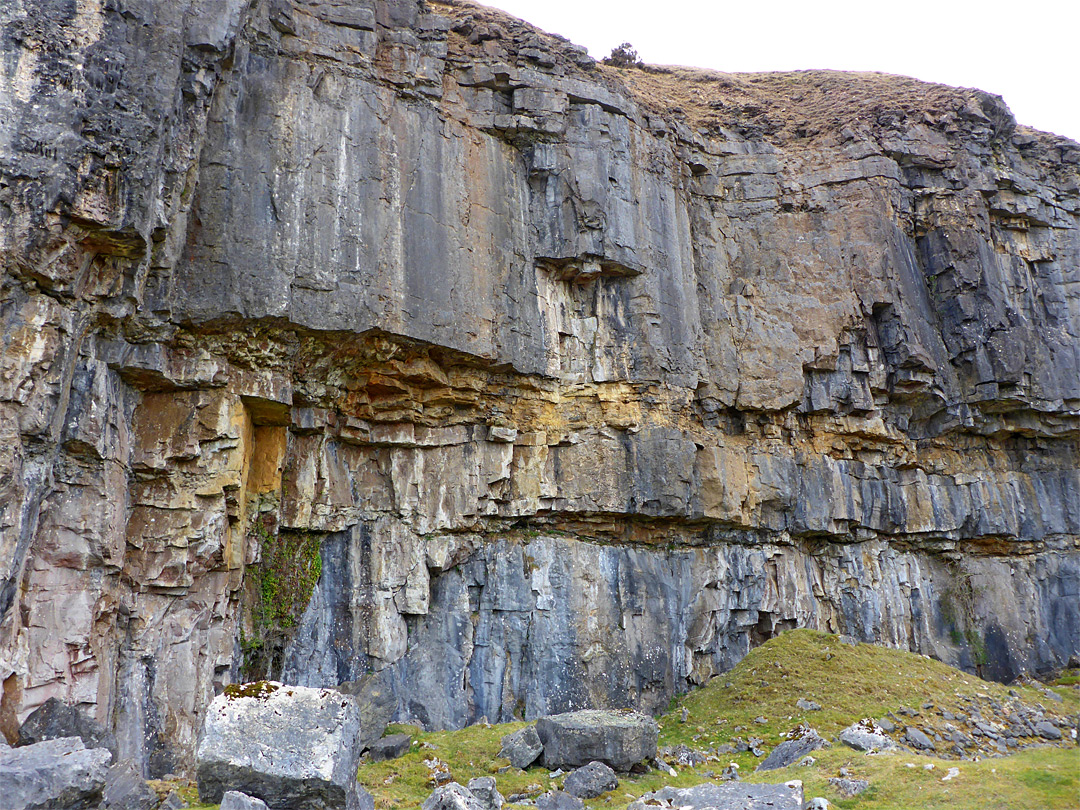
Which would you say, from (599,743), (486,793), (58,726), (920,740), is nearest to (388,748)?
(599,743)

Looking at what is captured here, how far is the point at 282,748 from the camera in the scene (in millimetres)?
8969

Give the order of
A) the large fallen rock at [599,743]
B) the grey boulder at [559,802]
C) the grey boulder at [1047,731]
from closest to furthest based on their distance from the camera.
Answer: the grey boulder at [559,802], the large fallen rock at [599,743], the grey boulder at [1047,731]

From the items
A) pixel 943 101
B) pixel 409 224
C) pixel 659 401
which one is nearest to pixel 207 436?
pixel 409 224

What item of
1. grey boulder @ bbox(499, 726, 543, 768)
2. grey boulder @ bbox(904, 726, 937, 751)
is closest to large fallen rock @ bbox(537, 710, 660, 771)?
grey boulder @ bbox(499, 726, 543, 768)

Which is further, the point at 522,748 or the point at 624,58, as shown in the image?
the point at 624,58

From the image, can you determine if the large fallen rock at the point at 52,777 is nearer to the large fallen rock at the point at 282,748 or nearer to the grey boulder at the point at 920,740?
the large fallen rock at the point at 282,748

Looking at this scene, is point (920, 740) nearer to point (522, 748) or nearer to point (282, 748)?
point (522, 748)

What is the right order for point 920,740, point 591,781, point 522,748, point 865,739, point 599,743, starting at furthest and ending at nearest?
point 920,740 → point 865,739 → point 522,748 → point 599,743 → point 591,781

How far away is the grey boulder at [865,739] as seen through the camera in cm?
1504

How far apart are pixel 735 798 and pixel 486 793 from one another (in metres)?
3.53

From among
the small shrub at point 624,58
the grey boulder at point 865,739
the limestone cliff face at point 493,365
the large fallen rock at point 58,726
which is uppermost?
the small shrub at point 624,58

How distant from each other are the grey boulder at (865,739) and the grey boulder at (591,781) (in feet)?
16.8

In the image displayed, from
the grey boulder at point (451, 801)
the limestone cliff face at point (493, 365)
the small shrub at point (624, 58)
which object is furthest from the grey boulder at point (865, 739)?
the small shrub at point (624, 58)

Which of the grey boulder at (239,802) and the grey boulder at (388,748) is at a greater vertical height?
the grey boulder at (239,802)
